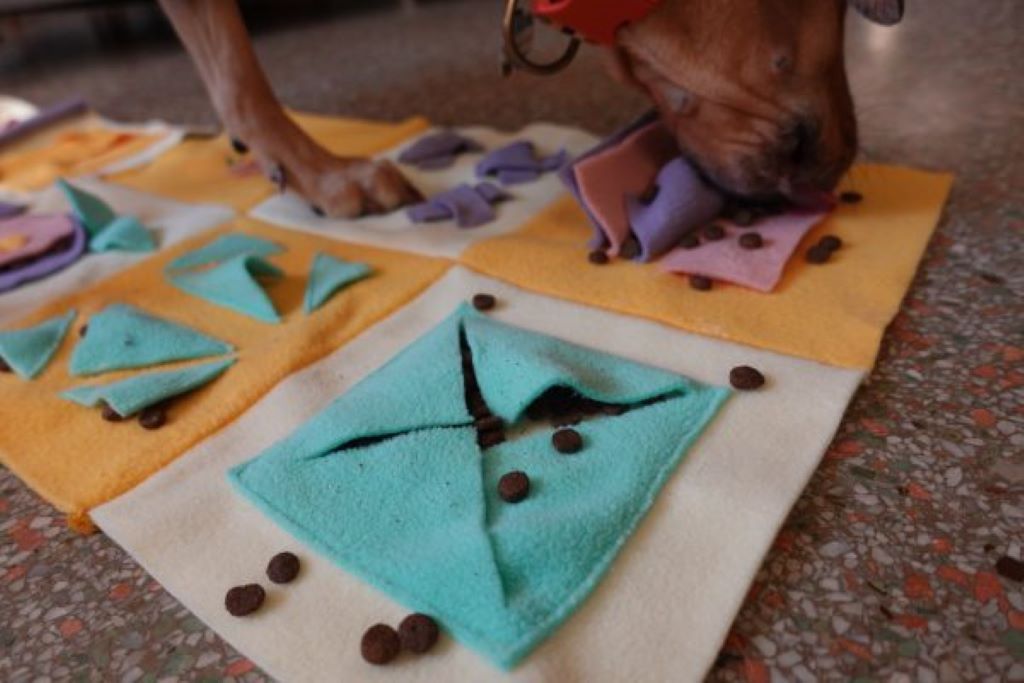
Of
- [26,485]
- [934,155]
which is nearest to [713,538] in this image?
[26,485]

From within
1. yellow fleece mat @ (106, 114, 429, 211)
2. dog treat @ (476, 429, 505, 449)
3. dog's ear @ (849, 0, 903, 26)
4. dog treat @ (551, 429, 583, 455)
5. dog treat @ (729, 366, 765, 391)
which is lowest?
yellow fleece mat @ (106, 114, 429, 211)

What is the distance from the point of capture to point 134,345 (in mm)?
951

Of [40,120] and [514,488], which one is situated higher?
[514,488]

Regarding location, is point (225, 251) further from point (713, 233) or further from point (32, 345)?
point (713, 233)

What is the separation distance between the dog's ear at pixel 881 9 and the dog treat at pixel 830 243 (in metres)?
0.25

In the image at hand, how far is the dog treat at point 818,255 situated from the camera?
0.98m

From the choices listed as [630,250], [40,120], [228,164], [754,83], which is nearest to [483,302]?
[630,250]

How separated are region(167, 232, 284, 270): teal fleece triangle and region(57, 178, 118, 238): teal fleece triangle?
0.68ft

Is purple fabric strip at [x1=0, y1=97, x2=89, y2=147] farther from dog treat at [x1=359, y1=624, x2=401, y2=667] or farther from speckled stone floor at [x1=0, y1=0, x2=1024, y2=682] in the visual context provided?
dog treat at [x1=359, y1=624, x2=401, y2=667]

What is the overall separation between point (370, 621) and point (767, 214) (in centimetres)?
78

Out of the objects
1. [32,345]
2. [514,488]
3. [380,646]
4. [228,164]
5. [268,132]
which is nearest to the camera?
[380,646]

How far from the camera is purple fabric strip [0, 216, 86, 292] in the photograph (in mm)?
1184

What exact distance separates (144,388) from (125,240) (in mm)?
492

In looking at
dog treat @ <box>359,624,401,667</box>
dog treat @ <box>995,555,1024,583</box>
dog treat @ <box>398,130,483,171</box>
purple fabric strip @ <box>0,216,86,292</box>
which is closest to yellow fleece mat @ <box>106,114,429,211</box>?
dog treat @ <box>398,130,483,171</box>
